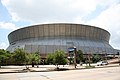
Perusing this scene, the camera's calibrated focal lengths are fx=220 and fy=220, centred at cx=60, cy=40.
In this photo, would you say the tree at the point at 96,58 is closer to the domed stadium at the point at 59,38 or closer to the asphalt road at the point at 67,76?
the domed stadium at the point at 59,38

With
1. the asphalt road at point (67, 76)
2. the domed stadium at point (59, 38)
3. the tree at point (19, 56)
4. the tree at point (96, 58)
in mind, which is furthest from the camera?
the domed stadium at point (59, 38)

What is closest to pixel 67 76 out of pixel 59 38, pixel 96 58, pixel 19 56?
pixel 19 56

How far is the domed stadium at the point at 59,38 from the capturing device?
354 feet

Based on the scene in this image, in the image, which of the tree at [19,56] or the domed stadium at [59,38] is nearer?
the tree at [19,56]

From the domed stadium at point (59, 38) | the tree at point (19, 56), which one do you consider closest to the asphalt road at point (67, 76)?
the tree at point (19, 56)

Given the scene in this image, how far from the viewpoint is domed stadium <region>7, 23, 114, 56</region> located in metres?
108

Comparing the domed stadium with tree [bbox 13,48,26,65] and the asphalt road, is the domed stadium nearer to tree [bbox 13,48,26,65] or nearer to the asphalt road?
tree [bbox 13,48,26,65]

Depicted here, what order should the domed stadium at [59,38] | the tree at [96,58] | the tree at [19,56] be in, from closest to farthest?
1. the tree at [19,56]
2. the tree at [96,58]
3. the domed stadium at [59,38]

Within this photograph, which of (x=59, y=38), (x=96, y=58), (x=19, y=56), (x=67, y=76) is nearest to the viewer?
(x=67, y=76)

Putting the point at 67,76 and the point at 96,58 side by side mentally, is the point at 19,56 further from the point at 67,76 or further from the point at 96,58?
the point at 96,58

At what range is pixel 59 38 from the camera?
116 m

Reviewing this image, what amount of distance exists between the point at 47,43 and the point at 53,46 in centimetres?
511

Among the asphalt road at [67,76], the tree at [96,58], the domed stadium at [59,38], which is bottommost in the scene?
the asphalt road at [67,76]

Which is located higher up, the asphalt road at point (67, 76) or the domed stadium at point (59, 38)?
the domed stadium at point (59, 38)
